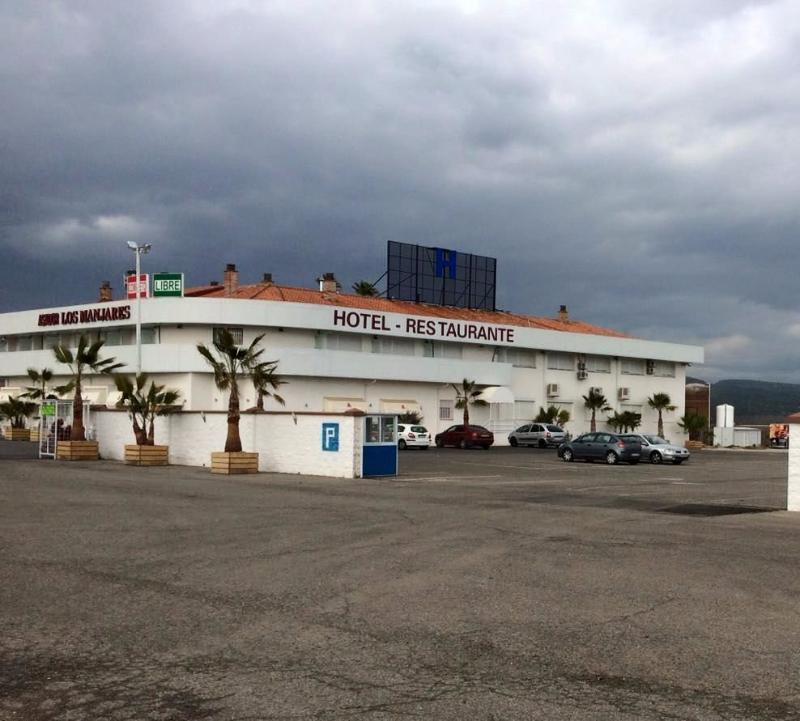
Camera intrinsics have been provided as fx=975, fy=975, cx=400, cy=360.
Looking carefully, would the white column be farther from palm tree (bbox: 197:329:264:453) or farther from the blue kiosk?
palm tree (bbox: 197:329:264:453)

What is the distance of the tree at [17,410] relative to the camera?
192ft

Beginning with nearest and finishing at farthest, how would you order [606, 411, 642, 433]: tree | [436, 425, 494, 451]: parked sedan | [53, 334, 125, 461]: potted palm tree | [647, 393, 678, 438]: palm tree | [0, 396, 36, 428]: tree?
1. [53, 334, 125, 461]: potted palm tree
2. [436, 425, 494, 451]: parked sedan
3. [0, 396, 36, 428]: tree
4. [606, 411, 642, 433]: tree
5. [647, 393, 678, 438]: palm tree

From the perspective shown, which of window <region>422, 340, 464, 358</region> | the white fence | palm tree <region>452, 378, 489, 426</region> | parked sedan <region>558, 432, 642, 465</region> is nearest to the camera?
the white fence

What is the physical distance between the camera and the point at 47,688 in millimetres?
6383

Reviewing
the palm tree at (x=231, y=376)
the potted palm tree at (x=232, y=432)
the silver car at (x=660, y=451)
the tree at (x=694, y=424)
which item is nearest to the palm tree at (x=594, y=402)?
the tree at (x=694, y=424)

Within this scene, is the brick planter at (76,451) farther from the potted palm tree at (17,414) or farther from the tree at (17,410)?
the tree at (17,410)

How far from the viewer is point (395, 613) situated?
8.81 meters

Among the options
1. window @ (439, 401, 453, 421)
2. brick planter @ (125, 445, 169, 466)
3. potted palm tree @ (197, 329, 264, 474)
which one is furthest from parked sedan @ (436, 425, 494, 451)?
potted palm tree @ (197, 329, 264, 474)

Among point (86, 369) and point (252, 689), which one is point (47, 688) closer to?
point (252, 689)

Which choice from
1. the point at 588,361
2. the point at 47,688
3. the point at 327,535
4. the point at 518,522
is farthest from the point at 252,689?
the point at 588,361

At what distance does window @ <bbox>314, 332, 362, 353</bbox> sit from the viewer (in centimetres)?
5619

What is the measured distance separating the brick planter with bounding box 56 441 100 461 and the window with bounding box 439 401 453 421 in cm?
2780

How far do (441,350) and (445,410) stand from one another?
3.86 m

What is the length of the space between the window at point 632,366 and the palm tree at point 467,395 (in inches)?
594
